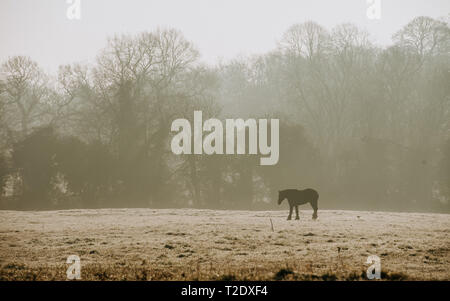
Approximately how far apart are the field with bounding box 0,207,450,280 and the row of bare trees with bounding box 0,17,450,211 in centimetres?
2561

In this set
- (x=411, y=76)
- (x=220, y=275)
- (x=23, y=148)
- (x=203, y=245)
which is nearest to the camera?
(x=220, y=275)

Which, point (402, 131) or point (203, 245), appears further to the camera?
point (402, 131)

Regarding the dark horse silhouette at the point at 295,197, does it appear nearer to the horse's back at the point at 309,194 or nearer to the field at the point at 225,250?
the horse's back at the point at 309,194

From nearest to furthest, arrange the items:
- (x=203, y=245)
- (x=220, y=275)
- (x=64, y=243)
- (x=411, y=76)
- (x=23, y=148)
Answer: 1. (x=220, y=275)
2. (x=203, y=245)
3. (x=64, y=243)
4. (x=23, y=148)
5. (x=411, y=76)

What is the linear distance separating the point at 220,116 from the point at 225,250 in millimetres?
39696

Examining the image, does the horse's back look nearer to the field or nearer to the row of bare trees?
the field

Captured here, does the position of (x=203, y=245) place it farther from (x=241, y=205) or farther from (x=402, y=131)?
(x=402, y=131)

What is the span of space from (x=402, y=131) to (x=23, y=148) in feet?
146

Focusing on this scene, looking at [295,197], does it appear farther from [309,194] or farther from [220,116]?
[220,116]

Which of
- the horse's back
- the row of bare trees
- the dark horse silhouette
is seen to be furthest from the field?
the row of bare trees

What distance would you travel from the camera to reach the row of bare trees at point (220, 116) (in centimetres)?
4959

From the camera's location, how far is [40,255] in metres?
15.8

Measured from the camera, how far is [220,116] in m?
55.2

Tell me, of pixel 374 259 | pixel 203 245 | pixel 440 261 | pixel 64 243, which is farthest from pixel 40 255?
pixel 440 261
